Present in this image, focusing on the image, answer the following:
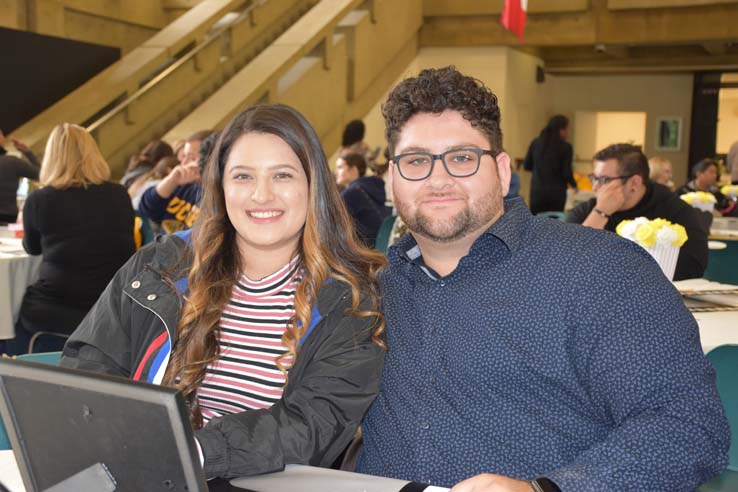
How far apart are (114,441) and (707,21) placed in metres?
12.2

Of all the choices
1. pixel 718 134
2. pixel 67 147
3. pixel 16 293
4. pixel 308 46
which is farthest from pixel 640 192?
pixel 718 134

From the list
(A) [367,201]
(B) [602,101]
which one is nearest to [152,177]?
(A) [367,201]

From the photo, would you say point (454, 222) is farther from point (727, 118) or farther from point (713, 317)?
point (727, 118)

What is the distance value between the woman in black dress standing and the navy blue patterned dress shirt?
329 inches

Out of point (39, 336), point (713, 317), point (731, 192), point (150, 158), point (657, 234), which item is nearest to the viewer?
point (713, 317)

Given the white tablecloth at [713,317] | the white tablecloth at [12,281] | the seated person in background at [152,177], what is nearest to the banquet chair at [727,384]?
the white tablecloth at [713,317]

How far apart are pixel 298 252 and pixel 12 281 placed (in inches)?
112

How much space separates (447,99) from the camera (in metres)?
1.79

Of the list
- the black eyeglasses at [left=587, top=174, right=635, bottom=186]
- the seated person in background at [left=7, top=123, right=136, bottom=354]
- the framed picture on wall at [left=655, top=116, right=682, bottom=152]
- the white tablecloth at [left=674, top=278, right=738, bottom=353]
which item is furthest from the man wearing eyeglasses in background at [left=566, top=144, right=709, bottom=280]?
the framed picture on wall at [left=655, top=116, right=682, bottom=152]

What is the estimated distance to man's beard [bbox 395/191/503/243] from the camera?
175 cm

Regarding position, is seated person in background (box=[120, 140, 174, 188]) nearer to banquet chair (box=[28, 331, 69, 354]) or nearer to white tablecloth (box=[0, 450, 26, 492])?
banquet chair (box=[28, 331, 69, 354])

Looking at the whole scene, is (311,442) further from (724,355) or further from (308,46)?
(308,46)

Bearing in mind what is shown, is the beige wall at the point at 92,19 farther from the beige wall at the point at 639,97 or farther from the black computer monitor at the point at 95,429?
the black computer monitor at the point at 95,429

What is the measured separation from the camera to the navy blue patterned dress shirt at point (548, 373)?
4.66 ft
